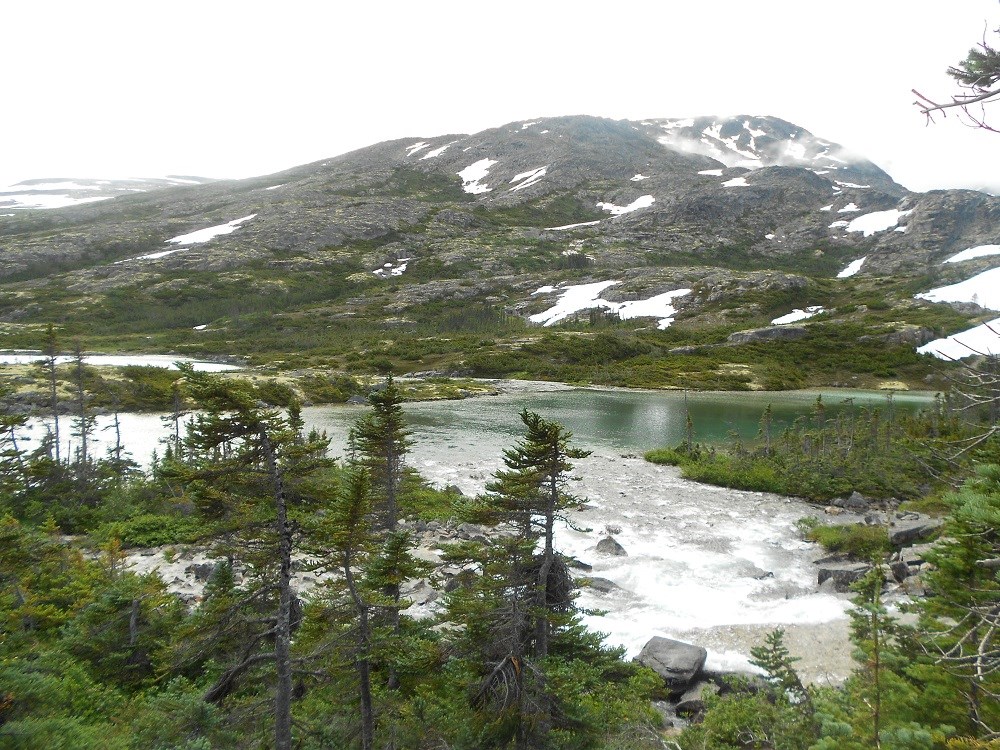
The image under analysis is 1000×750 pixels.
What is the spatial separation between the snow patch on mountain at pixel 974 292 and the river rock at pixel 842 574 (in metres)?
139

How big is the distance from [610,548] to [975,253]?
21229 centimetres

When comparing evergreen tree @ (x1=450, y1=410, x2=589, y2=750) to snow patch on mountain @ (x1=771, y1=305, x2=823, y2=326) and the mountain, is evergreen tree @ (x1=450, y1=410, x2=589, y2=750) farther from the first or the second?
snow patch on mountain @ (x1=771, y1=305, x2=823, y2=326)

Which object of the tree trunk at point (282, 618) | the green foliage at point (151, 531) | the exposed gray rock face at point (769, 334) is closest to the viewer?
the tree trunk at point (282, 618)

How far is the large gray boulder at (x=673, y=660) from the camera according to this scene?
10.6 metres

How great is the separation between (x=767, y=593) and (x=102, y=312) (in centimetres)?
15410

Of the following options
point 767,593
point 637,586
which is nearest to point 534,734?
point 637,586

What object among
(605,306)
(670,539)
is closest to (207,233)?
(605,306)

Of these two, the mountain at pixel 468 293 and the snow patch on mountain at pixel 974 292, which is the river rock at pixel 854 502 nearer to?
the mountain at pixel 468 293

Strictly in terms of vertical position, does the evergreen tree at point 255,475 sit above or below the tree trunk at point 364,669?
above

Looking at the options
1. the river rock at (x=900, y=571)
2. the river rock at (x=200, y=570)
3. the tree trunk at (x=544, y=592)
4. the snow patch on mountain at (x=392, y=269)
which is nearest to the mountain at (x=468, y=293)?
the snow patch on mountain at (x=392, y=269)

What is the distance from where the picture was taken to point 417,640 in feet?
29.7

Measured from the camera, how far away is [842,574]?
611 inches

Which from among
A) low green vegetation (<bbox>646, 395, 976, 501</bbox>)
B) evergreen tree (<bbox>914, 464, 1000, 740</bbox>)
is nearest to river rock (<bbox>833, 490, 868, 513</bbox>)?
low green vegetation (<bbox>646, 395, 976, 501</bbox>)

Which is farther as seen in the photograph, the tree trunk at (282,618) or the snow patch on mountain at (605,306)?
Answer: the snow patch on mountain at (605,306)
